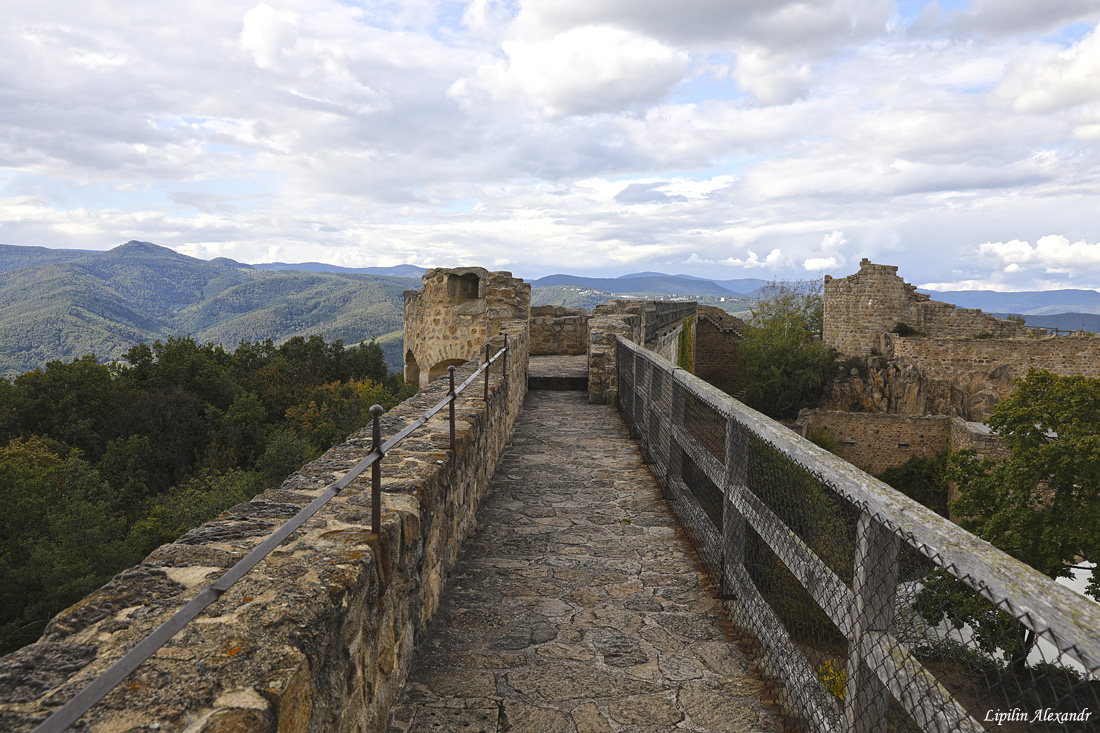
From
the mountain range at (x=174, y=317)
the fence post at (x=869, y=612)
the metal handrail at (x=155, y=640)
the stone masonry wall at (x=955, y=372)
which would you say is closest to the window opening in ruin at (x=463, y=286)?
the metal handrail at (x=155, y=640)

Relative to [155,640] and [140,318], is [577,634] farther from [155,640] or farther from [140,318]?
[140,318]

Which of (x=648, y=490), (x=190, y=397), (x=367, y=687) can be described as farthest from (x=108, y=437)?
(x=367, y=687)

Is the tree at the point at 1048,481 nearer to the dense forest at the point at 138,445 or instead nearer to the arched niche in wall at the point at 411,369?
the arched niche in wall at the point at 411,369

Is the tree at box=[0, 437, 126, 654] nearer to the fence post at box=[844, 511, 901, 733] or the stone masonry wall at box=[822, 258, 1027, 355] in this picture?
the fence post at box=[844, 511, 901, 733]

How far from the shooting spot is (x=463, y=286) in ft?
43.8

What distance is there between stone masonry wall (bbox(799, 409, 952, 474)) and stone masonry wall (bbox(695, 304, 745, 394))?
31.0 feet

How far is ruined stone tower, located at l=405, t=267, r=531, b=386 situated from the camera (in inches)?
497

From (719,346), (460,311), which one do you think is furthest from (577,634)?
(719,346)

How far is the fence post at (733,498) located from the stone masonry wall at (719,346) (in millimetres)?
33514

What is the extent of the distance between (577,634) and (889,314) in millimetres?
31666

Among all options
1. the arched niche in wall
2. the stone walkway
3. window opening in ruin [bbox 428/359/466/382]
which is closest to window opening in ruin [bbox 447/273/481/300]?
window opening in ruin [bbox 428/359/466/382]

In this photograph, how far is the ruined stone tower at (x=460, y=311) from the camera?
1262cm

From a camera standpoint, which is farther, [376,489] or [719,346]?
[719,346]

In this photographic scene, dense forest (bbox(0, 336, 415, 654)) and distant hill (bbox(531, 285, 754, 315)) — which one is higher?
distant hill (bbox(531, 285, 754, 315))
